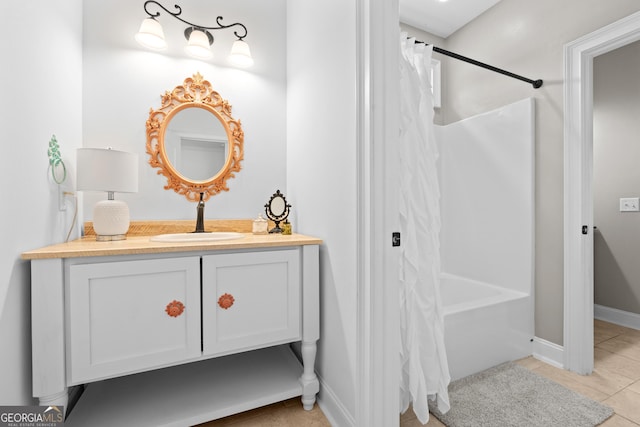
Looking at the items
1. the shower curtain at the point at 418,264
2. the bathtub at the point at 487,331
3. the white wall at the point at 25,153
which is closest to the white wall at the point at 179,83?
the white wall at the point at 25,153

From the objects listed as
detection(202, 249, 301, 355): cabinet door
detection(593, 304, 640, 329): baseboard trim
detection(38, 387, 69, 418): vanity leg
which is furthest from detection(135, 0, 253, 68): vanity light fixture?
detection(593, 304, 640, 329): baseboard trim

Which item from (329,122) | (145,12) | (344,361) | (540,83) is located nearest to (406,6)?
(540,83)

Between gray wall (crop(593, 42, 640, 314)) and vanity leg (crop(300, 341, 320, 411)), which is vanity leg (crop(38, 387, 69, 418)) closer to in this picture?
vanity leg (crop(300, 341, 320, 411))

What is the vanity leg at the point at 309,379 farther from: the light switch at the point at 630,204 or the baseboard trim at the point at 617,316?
the light switch at the point at 630,204

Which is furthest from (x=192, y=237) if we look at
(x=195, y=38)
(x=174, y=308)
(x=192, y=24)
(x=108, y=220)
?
(x=192, y=24)

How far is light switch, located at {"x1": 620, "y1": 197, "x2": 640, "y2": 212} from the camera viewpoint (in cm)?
250

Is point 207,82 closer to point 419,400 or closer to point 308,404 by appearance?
point 308,404

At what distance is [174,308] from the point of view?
1.24 metres

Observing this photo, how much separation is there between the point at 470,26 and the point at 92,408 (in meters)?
3.78

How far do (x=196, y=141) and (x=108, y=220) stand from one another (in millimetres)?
736

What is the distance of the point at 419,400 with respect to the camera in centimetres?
130

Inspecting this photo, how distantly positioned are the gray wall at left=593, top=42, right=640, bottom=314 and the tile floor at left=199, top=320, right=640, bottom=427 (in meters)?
0.56

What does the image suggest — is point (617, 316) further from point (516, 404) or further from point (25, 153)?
point (25, 153)

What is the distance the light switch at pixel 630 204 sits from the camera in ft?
8.20
